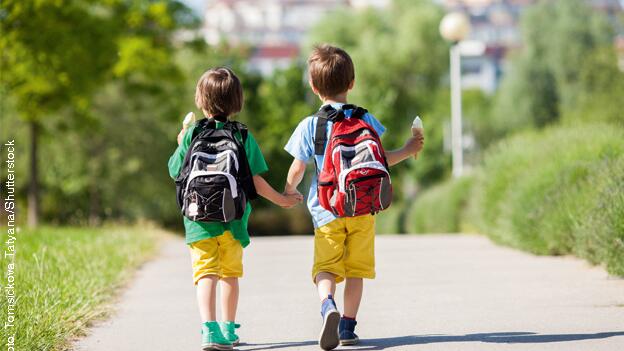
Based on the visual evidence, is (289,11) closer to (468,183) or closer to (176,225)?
(176,225)

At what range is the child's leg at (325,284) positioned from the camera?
19.1 ft

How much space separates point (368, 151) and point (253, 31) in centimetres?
17622

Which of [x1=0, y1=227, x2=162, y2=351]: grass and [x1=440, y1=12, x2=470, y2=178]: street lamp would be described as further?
[x1=440, y1=12, x2=470, y2=178]: street lamp

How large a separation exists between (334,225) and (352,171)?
34 cm

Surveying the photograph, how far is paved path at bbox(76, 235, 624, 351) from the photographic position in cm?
609

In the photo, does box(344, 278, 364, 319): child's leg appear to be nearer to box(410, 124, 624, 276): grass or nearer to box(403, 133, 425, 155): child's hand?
box(403, 133, 425, 155): child's hand

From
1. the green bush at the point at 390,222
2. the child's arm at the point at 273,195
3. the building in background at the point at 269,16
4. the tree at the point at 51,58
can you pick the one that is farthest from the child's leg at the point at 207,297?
the building in background at the point at 269,16

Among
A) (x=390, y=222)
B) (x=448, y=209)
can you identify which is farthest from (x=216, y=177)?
(x=390, y=222)

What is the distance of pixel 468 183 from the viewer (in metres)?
23.8

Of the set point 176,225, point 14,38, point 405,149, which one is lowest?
point 176,225

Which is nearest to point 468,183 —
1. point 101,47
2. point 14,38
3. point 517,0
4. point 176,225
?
point 101,47

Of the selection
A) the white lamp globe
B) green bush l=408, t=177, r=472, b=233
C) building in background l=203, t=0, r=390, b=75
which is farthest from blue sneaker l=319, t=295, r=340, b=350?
building in background l=203, t=0, r=390, b=75

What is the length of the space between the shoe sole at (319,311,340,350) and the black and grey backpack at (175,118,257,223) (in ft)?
2.31

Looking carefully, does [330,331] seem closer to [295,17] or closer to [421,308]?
[421,308]
